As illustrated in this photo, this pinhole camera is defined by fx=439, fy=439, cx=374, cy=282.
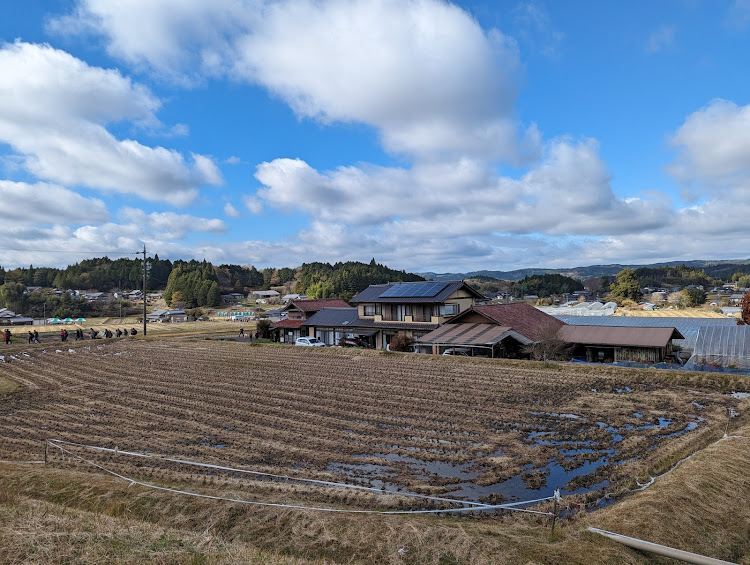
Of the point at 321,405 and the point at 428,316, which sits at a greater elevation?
the point at 428,316

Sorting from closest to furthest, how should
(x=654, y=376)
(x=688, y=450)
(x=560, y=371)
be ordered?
1. (x=688, y=450)
2. (x=654, y=376)
3. (x=560, y=371)

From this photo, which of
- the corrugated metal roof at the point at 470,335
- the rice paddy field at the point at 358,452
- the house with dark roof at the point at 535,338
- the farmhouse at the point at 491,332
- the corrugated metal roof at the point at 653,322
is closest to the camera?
the rice paddy field at the point at 358,452

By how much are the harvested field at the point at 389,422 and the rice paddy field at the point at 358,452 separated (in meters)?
0.06

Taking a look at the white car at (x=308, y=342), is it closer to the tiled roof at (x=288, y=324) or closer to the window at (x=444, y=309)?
the tiled roof at (x=288, y=324)

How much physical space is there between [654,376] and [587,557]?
16137mm

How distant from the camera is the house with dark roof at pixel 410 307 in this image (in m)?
30.3

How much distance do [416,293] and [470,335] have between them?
6.52 meters

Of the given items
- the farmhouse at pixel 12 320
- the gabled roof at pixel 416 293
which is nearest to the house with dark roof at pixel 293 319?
the gabled roof at pixel 416 293

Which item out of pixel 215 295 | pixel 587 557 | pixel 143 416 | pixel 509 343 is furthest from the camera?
pixel 215 295

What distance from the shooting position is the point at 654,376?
62.0ft

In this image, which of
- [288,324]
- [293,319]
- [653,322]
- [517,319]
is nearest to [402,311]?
[517,319]

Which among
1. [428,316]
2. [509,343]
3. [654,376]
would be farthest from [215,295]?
[654,376]

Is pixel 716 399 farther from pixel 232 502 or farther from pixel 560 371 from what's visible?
pixel 232 502

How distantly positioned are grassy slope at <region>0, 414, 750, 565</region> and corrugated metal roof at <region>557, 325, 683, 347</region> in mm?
16128
